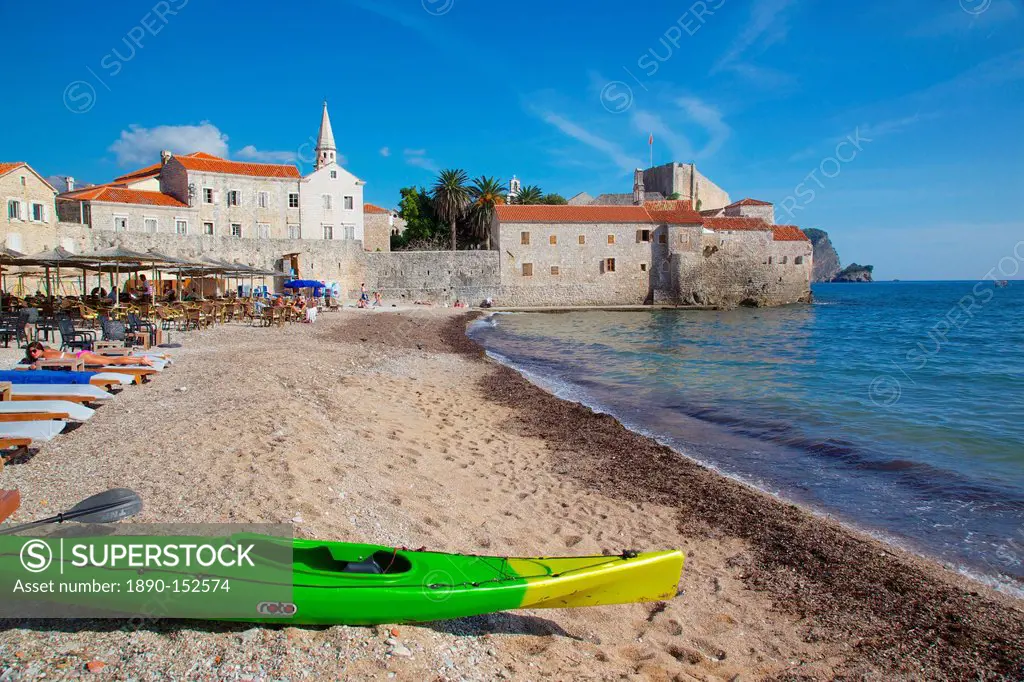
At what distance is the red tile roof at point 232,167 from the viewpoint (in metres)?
37.8

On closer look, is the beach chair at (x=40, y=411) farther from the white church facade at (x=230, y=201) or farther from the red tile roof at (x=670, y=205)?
the red tile roof at (x=670, y=205)

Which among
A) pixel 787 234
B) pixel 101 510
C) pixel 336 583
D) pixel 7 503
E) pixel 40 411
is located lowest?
pixel 336 583

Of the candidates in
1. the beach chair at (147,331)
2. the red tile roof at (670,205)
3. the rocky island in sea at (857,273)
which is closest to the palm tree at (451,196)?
the red tile roof at (670,205)

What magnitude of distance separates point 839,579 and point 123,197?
3974cm

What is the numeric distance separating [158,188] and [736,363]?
39466 mm

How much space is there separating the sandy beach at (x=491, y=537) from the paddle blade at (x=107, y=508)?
0.24 metres

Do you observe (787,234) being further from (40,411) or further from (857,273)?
(857,273)

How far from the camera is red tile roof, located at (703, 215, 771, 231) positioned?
48.6 meters

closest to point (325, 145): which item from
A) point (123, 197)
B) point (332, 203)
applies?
point (332, 203)

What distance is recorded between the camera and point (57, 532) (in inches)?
147

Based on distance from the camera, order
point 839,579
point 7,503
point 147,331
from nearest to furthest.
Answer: point 7,503
point 839,579
point 147,331

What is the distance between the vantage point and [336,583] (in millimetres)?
3332

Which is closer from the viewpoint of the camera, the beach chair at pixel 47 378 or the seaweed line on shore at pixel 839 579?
the seaweed line on shore at pixel 839 579

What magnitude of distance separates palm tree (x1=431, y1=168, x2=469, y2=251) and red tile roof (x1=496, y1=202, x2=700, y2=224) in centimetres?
478
